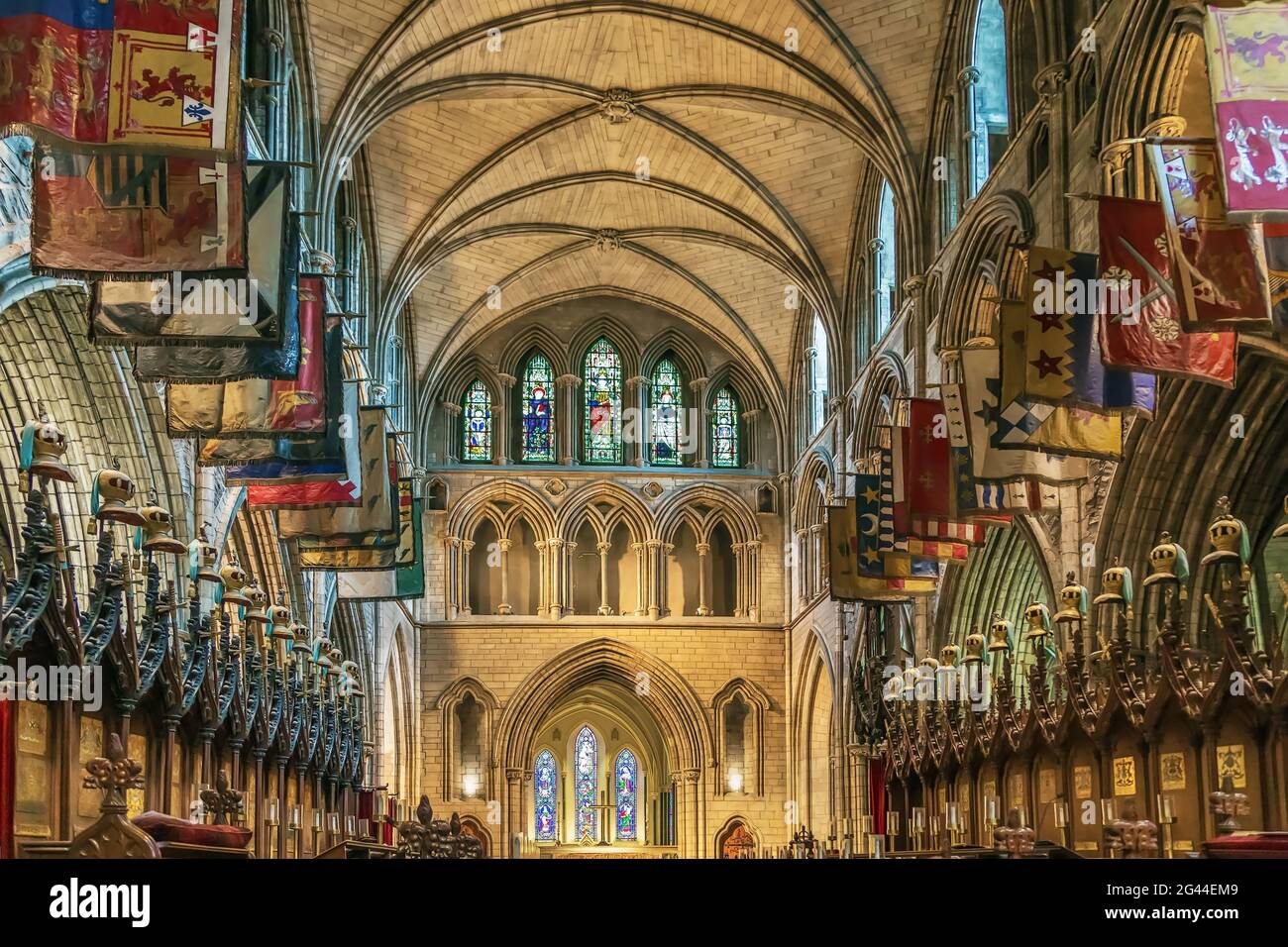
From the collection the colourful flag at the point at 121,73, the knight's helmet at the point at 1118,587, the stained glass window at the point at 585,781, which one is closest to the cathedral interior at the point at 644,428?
the colourful flag at the point at 121,73

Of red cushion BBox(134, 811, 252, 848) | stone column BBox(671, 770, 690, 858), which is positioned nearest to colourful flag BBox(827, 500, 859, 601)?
red cushion BBox(134, 811, 252, 848)

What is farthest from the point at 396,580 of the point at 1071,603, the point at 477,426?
the point at 477,426

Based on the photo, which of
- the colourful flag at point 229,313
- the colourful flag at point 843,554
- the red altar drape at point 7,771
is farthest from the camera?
the colourful flag at point 843,554

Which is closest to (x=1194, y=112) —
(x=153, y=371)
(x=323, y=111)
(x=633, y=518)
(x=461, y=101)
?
(x=153, y=371)

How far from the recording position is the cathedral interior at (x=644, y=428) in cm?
1166

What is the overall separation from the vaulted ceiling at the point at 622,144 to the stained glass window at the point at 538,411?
5.35ft

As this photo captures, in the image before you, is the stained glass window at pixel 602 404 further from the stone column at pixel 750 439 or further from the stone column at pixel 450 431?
the stone column at pixel 450 431

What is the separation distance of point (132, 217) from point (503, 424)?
28403mm

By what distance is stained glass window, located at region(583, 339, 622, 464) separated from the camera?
39.3 m

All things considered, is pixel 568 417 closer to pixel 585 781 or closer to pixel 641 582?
pixel 641 582

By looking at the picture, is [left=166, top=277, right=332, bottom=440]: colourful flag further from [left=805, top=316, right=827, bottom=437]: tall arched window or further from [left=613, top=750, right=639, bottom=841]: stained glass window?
[left=613, top=750, right=639, bottom=841]: stained glass window
